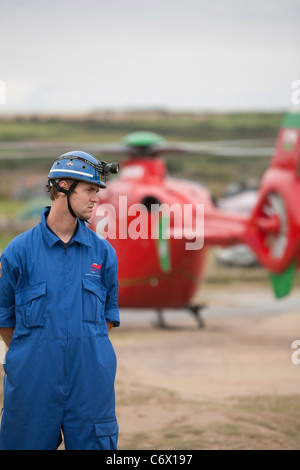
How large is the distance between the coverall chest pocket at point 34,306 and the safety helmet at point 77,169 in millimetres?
497

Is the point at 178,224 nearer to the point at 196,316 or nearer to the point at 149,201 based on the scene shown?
the point at 149,201

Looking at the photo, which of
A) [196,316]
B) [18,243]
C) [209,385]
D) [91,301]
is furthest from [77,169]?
[196,316]

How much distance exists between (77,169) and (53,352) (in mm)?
810

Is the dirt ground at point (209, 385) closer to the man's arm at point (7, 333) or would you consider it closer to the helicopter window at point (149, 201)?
the helicopter window at point (149, 201)

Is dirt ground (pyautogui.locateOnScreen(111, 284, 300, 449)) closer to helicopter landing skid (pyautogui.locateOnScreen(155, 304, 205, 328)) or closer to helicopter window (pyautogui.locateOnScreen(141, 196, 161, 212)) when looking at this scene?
helicopter landing skid (pyautogui.locateOnScreen(155, 304, 205, 328))

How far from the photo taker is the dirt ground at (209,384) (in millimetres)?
6281

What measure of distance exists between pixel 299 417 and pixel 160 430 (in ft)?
4.27

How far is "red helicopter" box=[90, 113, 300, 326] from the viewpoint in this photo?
1087 centimetres

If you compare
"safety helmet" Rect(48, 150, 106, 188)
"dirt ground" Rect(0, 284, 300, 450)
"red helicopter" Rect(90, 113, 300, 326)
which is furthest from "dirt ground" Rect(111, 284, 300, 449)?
"safety helmet" Rect(48, 150, 106, 188)

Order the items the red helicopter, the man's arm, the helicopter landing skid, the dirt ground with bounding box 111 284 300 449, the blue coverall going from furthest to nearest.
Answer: the helicopter landing skid < the red helicopter < the dirt ground with bounding box 111 284 300 449 < the man's arm < the blue coverall
